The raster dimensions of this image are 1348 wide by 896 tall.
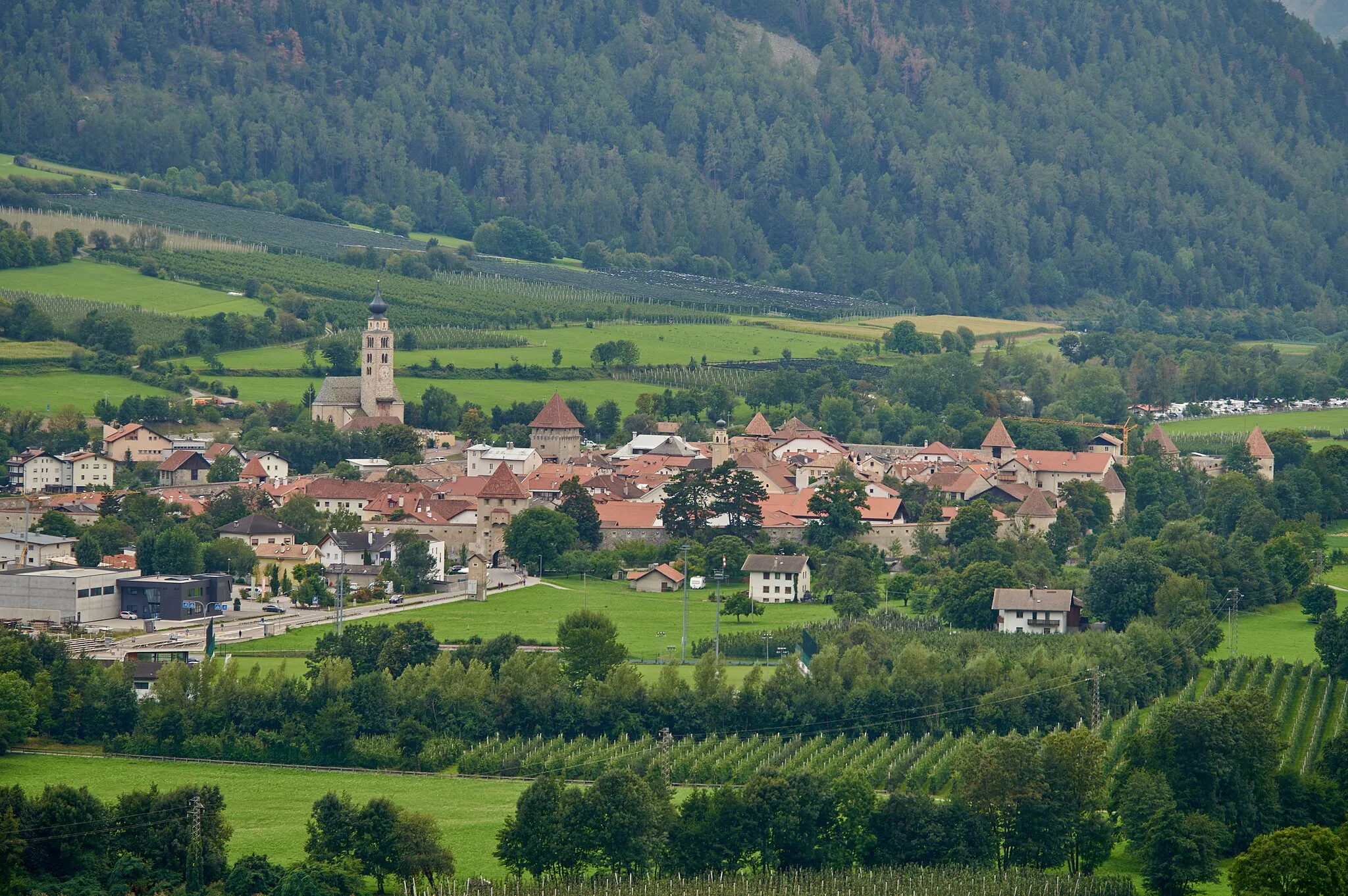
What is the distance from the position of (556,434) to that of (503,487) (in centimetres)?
1760

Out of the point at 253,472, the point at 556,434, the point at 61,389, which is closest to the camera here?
the point at 253,472

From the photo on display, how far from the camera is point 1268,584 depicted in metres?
59.9

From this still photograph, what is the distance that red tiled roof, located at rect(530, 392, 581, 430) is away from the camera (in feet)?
281

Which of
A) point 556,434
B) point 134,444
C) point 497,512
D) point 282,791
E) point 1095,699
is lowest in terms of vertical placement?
point 282,791

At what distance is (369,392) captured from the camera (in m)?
91.4

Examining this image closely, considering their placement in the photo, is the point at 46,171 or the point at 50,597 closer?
the point at 50,597

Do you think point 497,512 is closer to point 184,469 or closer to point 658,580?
point 658,580

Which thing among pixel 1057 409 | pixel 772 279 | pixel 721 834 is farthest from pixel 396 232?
pixel 721 834

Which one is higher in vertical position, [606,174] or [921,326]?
[606,174]

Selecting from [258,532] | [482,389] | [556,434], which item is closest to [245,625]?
[258,532]

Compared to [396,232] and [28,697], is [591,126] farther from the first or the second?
[28,697]

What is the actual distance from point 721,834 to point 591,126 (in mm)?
165776

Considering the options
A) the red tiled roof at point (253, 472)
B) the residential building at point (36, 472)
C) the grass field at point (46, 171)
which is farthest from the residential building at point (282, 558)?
the grass field at point (46, 171)

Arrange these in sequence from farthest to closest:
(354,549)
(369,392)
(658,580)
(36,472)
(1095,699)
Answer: (369,392) → (36,472) → (354,549) → (658,580) → (1095,699)
